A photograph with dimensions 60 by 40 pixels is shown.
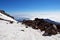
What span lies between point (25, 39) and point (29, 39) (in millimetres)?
521

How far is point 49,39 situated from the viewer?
18.0 m

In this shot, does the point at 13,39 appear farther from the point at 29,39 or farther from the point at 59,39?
the point at 59,39

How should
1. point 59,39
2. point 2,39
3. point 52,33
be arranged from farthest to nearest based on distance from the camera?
point 52,33, point 59,39, point 2,39

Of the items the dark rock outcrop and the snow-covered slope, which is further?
the dark rock outcrop

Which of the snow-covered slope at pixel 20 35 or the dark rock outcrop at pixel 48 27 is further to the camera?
the dark rock outcrop at pixel 48 27

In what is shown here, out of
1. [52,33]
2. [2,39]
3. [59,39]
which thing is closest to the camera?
[2,39]

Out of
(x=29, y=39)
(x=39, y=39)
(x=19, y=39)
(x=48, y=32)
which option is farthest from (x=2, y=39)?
(x=48, y=32)

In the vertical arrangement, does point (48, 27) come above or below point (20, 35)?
above

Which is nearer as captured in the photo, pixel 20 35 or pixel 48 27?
pixel 20 35

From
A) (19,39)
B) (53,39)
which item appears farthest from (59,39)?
(19,39)

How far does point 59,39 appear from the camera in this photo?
17.4 metres

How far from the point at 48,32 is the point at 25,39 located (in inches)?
243

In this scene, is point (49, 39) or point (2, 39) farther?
point (49, 39)

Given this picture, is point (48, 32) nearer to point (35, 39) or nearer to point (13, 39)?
point (35, 39)
